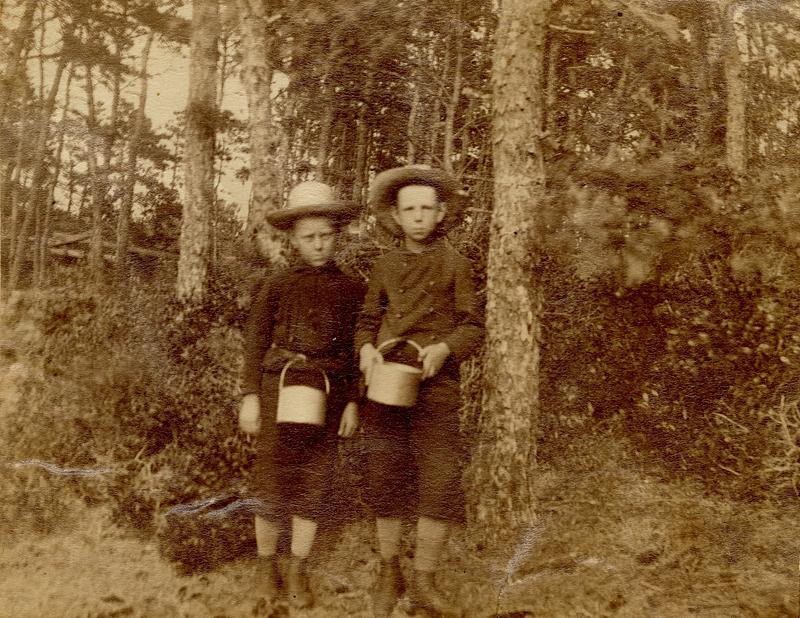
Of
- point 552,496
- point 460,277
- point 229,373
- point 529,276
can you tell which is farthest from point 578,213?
point 229,373

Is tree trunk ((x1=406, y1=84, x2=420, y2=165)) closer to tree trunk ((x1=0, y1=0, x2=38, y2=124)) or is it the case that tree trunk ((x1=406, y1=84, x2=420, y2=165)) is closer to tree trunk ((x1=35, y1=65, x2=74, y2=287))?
tree trunk ((x1=35, y1=65, x2=74, y2=287))

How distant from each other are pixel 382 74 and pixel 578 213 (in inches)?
54.4

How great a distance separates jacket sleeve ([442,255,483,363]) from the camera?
3.11 metres

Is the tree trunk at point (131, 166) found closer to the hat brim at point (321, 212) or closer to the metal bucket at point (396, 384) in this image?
the hat brim at point (321, 212)

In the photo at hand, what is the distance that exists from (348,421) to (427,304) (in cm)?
75

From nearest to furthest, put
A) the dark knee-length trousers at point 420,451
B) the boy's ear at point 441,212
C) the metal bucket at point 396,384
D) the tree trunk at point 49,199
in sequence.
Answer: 1. the metal bucket at point 396,384
2. the dark knee-length trousers at point 420,451
3. the boy's ear at point 441,212
4. the tree trunk at point 49,199

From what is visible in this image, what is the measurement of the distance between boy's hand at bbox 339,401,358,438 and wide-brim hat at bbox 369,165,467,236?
3.18ft

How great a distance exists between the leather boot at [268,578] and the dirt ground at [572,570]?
0.15ft

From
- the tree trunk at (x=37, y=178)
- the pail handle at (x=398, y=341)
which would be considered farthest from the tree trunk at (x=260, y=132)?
the tree trunk at (x=37, y=178)

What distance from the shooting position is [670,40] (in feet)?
11.6

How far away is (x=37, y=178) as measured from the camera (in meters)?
3.71

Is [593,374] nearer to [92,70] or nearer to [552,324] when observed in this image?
[552,324]

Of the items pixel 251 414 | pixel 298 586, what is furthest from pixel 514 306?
pixel 298 586

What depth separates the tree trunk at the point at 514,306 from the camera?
334 cm
